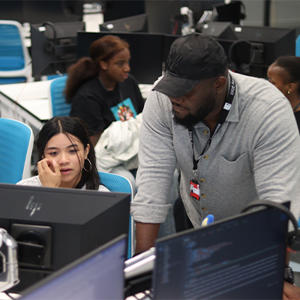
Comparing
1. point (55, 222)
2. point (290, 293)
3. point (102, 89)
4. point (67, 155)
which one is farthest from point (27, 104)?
point (290, 293)

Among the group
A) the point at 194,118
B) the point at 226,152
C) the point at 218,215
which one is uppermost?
the point at 194,118

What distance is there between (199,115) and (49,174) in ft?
2.28

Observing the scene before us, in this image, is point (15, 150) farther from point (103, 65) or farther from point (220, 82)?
point (220, 82)

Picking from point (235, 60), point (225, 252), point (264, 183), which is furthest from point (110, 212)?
point (235, 60)

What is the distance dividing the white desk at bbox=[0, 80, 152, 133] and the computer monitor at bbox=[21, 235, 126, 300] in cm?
242

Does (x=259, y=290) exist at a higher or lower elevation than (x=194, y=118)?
lower

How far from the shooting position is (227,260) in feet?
4.52

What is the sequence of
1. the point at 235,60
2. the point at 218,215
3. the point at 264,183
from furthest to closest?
the point at 235,60 → the point at 218,215 → the point at 264,183

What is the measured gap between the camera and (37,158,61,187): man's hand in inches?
87.0

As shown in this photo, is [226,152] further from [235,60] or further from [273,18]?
[273,18]

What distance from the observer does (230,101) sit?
6.21ft

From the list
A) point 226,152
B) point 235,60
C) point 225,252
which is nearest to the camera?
point 225,252

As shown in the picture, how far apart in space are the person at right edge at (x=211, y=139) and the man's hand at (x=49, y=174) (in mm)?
381

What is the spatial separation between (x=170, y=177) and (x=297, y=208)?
45 centimetres
